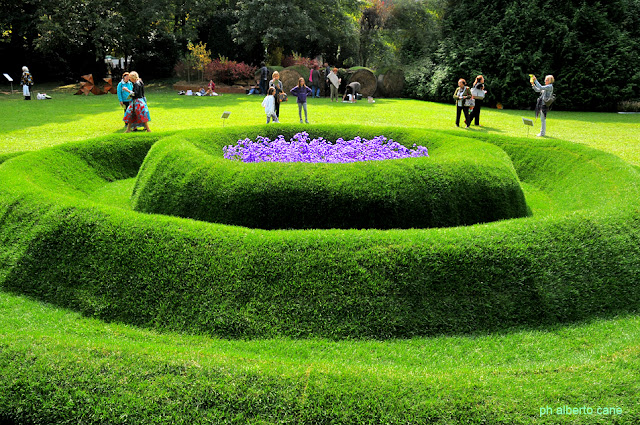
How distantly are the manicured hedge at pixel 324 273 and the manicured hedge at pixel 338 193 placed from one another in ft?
3.01

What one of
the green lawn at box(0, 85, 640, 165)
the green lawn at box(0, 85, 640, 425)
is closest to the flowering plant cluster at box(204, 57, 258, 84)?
the green lawn at box(0, 85, 640, 165)

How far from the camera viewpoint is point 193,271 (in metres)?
4.31

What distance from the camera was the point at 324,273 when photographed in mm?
4207

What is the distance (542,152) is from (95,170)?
841 centimetres

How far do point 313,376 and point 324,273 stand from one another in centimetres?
132

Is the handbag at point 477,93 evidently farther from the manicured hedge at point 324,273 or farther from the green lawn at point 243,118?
the manicured hedge at point 324,273

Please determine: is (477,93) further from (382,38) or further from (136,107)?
(382,38)

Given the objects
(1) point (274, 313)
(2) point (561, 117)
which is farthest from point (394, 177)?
(2) point (561, 117)

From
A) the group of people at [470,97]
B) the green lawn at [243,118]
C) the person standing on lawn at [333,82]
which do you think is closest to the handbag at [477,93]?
the group of people at [470,97]

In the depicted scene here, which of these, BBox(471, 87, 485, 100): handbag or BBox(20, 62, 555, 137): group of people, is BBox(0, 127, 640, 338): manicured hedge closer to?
BBox(20, 62, 555, 137): group of people

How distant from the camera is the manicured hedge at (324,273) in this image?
4.09 m

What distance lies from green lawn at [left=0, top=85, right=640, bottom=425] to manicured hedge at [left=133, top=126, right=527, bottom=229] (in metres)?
1.97

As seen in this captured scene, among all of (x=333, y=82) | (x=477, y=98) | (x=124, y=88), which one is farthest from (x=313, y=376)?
(x=333, y=82)

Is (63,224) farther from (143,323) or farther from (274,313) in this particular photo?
(274,313)
